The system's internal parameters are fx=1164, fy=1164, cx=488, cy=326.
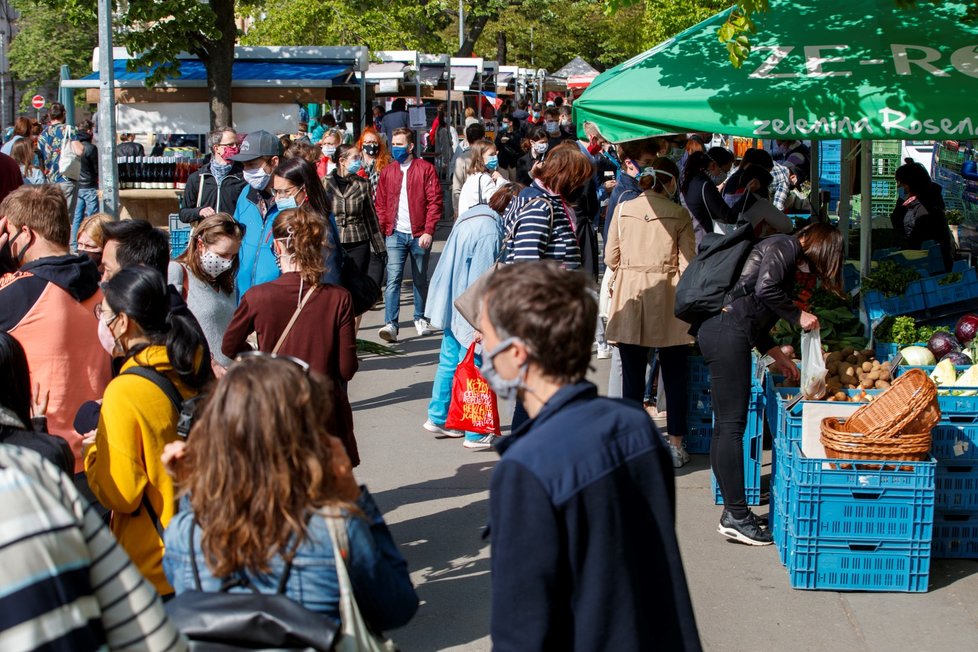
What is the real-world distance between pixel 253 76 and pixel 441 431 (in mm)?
11522

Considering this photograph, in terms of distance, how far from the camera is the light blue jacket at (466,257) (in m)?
7.56

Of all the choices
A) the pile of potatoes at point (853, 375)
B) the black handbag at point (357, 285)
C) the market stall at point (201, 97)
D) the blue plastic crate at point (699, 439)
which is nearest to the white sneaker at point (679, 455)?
the blue plastic crate at point (699, 439)

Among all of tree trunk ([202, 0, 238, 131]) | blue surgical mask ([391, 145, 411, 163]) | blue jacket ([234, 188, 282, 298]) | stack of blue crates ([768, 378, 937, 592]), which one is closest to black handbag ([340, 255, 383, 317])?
blue jacket ([234, 188, 282, 298])

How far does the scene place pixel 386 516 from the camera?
663cm

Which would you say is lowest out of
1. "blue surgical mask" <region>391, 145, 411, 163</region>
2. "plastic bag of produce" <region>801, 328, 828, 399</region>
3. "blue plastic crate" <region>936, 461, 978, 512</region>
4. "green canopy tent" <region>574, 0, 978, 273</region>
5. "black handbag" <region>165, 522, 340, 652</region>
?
"blue plastic crate" <region>936, 461, 978, 512</region>

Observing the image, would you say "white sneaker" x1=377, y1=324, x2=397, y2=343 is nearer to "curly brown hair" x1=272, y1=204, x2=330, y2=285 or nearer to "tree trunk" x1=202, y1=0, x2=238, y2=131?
"curly brown hair" x1=272, y1=204, x2=330, y2=285

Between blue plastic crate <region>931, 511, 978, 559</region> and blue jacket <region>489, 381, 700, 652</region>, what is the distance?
3.55 metres

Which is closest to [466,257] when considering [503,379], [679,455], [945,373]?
[679,455]

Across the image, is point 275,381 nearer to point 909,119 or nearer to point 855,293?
point 909,119

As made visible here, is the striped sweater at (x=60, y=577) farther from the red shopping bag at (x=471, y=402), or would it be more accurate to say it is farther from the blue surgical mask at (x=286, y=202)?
the red shopping bag at (x=471, y=402)

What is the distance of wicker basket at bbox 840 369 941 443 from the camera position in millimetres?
5277

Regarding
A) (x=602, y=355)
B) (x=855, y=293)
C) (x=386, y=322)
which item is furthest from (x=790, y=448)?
(x=386, y=322)

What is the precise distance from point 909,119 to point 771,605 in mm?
2680

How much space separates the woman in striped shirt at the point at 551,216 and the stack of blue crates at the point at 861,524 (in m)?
1.94
